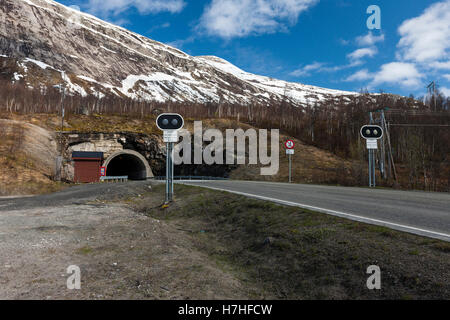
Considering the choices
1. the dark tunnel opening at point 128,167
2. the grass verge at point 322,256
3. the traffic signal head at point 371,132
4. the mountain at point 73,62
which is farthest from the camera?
the mountain at point 73,62

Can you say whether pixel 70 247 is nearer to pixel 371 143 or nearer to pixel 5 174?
pixel 371 143

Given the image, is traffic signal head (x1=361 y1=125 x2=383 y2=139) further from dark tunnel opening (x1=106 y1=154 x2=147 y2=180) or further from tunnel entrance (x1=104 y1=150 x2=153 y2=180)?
dark tunnel opening (x1=106 y1=154 x2=147 y2=180)

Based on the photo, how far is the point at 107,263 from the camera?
4605mm

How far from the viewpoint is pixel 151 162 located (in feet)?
143

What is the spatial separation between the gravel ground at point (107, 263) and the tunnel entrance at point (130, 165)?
32.0 meters

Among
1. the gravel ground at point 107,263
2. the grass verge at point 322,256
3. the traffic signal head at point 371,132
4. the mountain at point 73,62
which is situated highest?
the mountain at point 73,62

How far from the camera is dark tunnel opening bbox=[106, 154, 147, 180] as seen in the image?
Result: 40463mm

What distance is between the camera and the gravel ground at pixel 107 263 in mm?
3541

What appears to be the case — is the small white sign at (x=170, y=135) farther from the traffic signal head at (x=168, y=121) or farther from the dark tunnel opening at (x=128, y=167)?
the dark tunnel opening at (x=128, y=167)

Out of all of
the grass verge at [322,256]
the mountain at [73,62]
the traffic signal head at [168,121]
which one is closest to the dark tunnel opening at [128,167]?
the traffic signal head at [168,121]

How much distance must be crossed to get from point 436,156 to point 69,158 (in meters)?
55.0

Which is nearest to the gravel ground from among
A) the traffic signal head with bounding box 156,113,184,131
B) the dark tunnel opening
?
the traffic signal head with bounding box 156,113,184,131

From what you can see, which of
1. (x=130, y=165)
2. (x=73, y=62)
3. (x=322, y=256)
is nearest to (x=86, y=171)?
(x=130, y=165)

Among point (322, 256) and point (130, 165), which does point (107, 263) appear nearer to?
point (322, 256)
